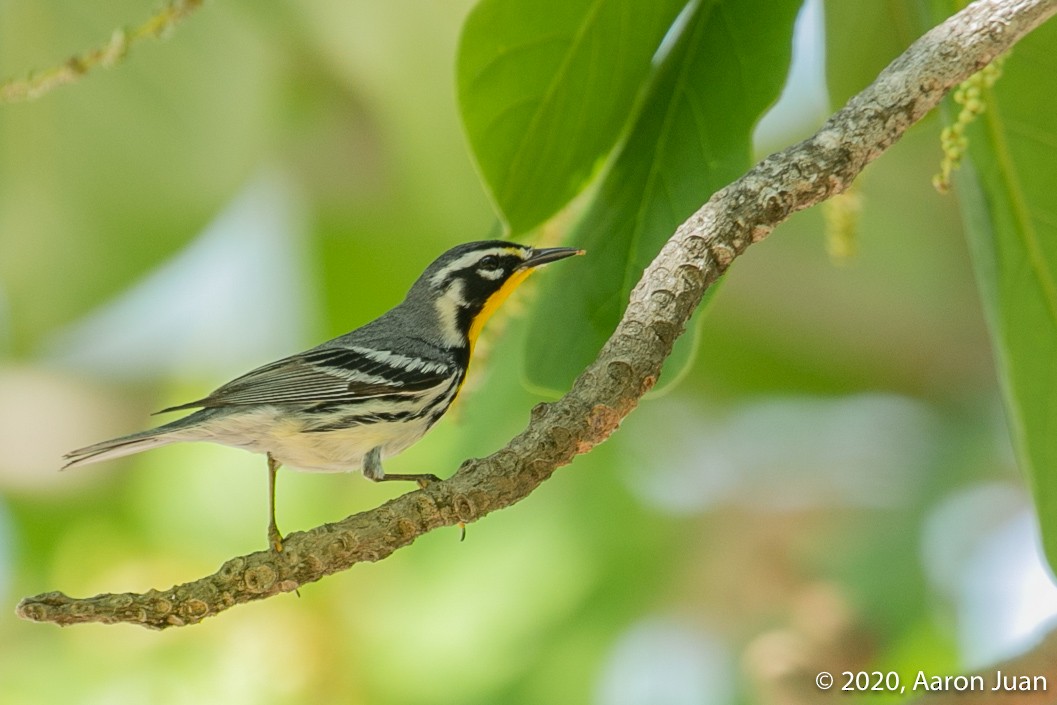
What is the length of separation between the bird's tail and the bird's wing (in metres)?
0.11

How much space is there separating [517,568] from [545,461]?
180 cm

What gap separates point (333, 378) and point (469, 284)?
321 mm

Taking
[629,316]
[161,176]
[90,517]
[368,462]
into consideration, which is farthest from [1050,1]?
[90,517]

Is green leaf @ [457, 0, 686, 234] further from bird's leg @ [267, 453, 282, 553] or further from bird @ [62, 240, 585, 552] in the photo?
bird's leg @ [267, 453, 282, 553]

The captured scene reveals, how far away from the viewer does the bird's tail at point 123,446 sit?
1.43 m

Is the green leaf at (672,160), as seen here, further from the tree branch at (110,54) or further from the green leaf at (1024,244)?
the tree branch at (110,54)

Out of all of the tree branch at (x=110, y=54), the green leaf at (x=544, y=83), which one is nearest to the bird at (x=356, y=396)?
the green leaf at (x=544, y=83)

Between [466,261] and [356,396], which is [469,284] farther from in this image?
[356,396]

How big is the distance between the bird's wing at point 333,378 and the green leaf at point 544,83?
1.21 feet

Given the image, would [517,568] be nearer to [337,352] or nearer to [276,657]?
[276,657]

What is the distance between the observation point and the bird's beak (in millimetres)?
1594

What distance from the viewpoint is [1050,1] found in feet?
3.80

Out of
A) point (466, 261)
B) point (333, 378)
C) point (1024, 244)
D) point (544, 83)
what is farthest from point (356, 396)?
point (1024, 244)

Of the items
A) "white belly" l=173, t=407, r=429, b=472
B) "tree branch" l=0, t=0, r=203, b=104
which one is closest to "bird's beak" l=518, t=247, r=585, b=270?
"white belly" l=173, t=407, r=429, b=472
